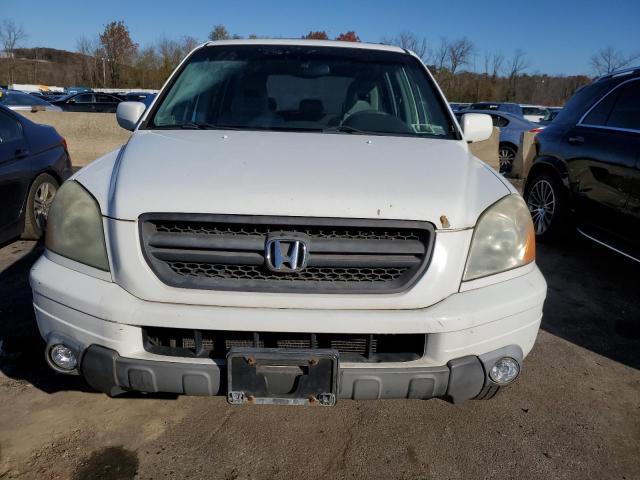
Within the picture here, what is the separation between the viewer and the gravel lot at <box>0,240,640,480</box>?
233cm

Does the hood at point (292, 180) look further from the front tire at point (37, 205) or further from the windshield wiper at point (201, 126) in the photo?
the front tire at point (37, 205)

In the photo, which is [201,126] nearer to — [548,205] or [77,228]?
[77,228]

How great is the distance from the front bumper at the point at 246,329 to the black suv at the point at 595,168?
2600mm

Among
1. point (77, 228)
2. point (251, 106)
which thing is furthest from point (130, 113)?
point (77, 228)

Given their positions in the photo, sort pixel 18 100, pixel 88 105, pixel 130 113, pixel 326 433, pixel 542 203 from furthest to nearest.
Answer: pixel 88 105 → pixel 18 100 → pixel 542 203 → pixel 130 113 → pixel 326 433

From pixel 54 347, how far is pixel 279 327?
3.06ft

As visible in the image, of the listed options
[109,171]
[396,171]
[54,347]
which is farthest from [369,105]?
[54,347]

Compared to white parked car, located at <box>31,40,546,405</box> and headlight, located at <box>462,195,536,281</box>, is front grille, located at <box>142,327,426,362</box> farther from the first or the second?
headlight, located at <box>462,195,536,281</box>

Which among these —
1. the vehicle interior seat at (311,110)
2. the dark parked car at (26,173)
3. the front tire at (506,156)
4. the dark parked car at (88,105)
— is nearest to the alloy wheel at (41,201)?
the dark parked car at (26,173)

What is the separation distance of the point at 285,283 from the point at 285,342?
0.81ft

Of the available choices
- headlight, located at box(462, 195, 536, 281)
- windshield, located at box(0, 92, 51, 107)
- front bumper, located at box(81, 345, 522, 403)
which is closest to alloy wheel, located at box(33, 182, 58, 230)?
front bumper, located at box(81, 345, 522, 403)

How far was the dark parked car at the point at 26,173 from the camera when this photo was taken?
4.72m

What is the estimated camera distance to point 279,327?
2035mm

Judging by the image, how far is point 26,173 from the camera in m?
5.04
